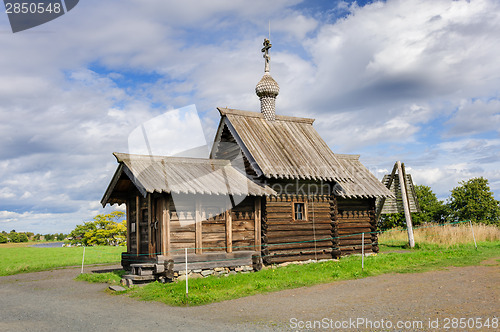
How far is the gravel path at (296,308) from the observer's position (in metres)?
8.93

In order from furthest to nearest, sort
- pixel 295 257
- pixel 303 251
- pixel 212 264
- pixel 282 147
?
pixel 282 147, pixel 303 251, pixel 295 257, pixel 212 264

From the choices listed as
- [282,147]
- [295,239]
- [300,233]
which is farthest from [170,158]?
[300,233]

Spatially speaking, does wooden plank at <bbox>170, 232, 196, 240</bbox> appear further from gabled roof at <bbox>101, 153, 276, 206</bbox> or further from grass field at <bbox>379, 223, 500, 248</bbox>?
grass field at <bbox>379, 223, 500, 248</bbox>

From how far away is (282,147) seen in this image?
20297 millimetres

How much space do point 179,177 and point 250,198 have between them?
325 cm

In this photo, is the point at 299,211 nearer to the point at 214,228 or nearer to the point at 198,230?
the point at 214,228

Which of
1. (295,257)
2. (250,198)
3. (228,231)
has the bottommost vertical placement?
(295,257)

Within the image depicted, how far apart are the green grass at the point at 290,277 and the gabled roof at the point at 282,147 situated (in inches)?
165

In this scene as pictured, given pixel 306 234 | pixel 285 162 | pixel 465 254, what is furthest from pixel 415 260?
pixel 285 162

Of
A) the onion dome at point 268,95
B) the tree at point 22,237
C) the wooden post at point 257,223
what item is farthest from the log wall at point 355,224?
the tree at point 22,237

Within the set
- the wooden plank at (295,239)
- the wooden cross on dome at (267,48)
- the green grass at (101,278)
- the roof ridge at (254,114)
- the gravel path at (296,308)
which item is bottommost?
the gravel path at (296,308)

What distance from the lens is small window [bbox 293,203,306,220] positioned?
19.2 metres

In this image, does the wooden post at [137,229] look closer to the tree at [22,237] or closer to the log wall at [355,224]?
the log wall at [355,224]

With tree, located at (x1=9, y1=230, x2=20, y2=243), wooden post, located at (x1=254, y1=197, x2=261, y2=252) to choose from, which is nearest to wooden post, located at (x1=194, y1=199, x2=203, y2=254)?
wooden post, located at (x1=254, y1=197, x2=261, y2=252)
